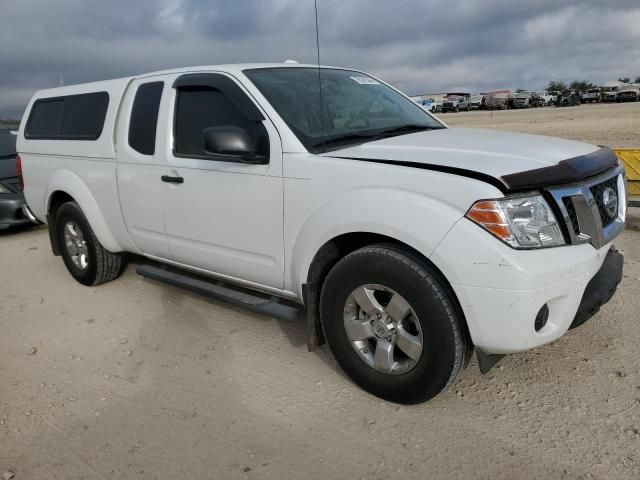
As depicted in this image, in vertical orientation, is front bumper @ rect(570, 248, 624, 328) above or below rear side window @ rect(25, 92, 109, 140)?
below

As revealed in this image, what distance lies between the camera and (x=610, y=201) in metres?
2.78

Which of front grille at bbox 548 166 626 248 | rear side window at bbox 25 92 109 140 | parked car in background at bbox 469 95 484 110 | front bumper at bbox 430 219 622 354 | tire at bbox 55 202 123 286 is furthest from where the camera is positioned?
parked car in background at bbox 469 95 484 110

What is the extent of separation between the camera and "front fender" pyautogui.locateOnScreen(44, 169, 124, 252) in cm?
452

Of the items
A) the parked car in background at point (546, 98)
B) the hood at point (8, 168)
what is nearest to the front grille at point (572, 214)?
the hood at point (8, 168)

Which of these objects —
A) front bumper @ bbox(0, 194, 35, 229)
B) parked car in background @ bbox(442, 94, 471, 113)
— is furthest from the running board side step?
parked car in background @ bbox(442, 94, 471, 113)

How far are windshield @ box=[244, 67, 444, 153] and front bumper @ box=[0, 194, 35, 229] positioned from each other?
5.47 m

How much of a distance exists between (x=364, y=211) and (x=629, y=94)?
188 feet

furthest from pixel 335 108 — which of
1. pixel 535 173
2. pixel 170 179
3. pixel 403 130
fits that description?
pixel 535 173

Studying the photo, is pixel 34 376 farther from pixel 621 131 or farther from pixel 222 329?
pixel 621 131

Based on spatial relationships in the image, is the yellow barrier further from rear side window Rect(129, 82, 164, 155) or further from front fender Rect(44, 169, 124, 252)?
front fender Rect(44, 169, 124, 252)

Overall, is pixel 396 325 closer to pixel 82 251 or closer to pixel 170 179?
pixel 170 179

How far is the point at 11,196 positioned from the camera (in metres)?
7.44

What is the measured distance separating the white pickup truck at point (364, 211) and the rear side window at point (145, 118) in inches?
0.6

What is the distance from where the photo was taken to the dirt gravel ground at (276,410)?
2453 mm
